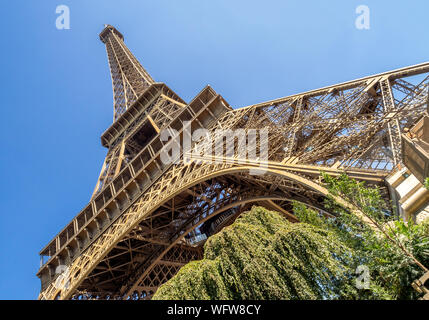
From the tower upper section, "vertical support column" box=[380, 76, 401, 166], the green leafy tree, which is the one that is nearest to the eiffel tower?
"vertical support column" box=[380, 76, 401, 166]

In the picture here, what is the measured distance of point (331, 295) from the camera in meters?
4.51

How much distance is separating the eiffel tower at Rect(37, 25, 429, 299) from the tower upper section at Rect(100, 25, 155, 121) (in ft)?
30.7

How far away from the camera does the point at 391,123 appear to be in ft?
24.4

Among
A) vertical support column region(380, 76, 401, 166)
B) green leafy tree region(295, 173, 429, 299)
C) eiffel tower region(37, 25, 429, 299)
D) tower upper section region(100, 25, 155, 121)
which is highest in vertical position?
tower upper section region(100, 25, 155, 121)

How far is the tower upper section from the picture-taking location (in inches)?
1372

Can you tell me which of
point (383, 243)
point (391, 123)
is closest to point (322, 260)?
point (383, 243)

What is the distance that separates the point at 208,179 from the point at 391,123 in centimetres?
796

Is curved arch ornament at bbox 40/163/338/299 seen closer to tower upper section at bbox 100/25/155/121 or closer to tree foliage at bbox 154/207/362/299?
tree foliage at bbox 154/207/362/299

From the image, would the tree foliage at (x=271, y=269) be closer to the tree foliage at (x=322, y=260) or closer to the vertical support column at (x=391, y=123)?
the tree foliage at (x=322, y=260)

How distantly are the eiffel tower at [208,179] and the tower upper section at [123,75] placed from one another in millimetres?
9360

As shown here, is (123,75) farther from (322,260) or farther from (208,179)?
(322,260)

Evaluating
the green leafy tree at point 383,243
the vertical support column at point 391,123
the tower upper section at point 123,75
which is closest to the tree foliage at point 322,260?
the green leafy tree at point 383,243
